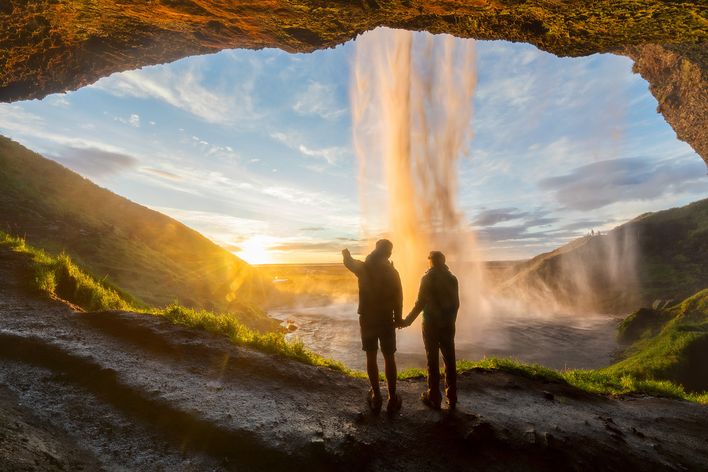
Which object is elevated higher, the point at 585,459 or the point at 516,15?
the point at 516,15

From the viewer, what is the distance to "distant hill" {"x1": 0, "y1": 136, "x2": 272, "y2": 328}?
21695 millimetres

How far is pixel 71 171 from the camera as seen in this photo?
121ft

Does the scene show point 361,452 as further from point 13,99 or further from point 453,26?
point 13,99

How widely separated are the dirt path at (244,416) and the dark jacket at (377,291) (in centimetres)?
174

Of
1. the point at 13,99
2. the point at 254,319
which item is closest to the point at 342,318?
the point at 254,319

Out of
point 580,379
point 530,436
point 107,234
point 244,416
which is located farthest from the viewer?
point 107,234

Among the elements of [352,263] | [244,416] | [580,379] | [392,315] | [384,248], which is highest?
[384,248]

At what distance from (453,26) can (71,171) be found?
44.7 metres

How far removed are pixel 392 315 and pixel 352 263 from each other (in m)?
1.21

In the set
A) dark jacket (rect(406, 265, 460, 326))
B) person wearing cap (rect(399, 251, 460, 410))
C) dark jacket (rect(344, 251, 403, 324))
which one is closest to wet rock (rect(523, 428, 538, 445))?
person wearing cap (rect(399, 251, 460, 410))

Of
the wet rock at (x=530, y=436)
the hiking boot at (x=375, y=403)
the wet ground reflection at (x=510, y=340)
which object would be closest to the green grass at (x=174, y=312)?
the hiking boot at (x=375, y=403)

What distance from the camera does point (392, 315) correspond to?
19.6 ft

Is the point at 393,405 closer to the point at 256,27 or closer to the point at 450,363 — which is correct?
the point at 450,363

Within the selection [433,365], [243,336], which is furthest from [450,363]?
[243,336]
